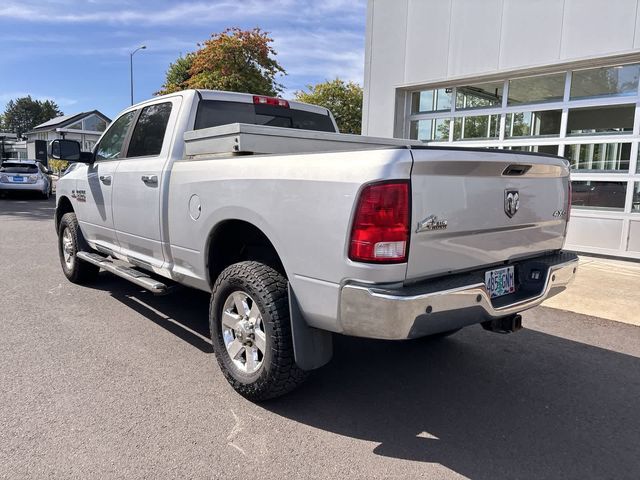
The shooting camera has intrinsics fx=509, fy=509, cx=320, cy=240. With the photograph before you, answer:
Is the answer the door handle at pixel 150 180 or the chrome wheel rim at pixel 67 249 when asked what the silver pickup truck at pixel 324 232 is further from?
the chrome wheel rim at pixel 67 249

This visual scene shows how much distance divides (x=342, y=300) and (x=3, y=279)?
5.49 m

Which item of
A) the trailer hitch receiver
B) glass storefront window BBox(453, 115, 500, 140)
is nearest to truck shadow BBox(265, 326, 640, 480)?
the trailer hitch receiver

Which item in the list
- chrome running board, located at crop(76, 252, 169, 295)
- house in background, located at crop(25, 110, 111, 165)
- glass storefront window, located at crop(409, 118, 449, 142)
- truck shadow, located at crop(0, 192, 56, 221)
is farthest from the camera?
house in background, located at crop(25, 110, 111, 165)

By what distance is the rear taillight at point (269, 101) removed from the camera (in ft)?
15.5

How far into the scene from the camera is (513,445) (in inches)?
111

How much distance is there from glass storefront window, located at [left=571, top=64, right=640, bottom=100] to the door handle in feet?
23.7

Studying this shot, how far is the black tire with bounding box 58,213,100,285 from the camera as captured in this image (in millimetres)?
5730

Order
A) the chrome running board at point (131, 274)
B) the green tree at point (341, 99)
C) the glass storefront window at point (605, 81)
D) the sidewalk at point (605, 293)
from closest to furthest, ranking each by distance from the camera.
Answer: the chrome running board at point (131, 274), the sidewalk at point (605, 293), the glass storefront window at point (605, 81), the green tree at point (341, 99)

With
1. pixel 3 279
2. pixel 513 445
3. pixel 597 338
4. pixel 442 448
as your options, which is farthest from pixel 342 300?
pixel 3 279

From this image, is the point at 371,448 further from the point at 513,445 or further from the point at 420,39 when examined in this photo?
the point at 420,39

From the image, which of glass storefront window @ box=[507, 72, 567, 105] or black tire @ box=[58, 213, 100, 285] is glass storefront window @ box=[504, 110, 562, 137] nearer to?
glass storefront window @ box=[507, 72, 567, 105]

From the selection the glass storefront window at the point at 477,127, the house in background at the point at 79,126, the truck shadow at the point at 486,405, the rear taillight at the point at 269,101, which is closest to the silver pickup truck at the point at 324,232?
the rear taillight at the point at 269,101

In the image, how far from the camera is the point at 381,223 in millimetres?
2518

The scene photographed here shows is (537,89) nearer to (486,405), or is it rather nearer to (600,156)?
(600,156)
